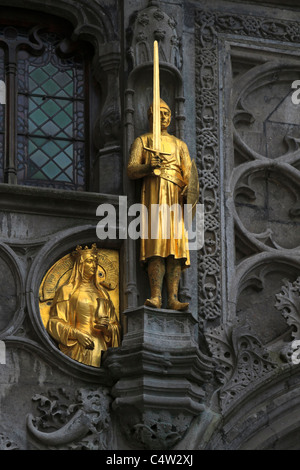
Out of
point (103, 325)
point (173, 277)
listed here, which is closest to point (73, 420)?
point (103, 325)

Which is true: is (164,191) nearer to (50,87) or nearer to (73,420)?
(50,87)

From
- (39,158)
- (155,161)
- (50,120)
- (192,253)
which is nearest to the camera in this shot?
(155,161)

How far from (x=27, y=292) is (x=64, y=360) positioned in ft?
2.24

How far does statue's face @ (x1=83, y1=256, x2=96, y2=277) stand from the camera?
14.3 m

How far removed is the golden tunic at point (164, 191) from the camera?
46.4ft

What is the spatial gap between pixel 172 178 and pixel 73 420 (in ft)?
7.67

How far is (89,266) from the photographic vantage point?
46.9 ft

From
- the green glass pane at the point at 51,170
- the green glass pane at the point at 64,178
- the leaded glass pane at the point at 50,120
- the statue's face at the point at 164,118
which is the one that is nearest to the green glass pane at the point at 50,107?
the leaded glass pane at the point at 50,120

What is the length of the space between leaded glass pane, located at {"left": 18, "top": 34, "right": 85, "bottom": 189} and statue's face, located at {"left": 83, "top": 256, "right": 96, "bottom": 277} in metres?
1.03

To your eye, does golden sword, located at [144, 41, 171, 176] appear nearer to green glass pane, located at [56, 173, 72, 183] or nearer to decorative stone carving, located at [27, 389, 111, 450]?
green glass pane, located at [56, 173, 72, 183]

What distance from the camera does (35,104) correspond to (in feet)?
50.3

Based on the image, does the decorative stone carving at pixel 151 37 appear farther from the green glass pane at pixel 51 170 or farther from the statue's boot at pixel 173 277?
the statue's boot at pixel 173 277

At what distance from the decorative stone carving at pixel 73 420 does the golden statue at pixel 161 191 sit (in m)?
0.99

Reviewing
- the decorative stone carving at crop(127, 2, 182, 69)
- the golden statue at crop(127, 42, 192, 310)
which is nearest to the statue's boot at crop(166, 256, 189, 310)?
the golden statue at crop(127, 42, 192, 310)
